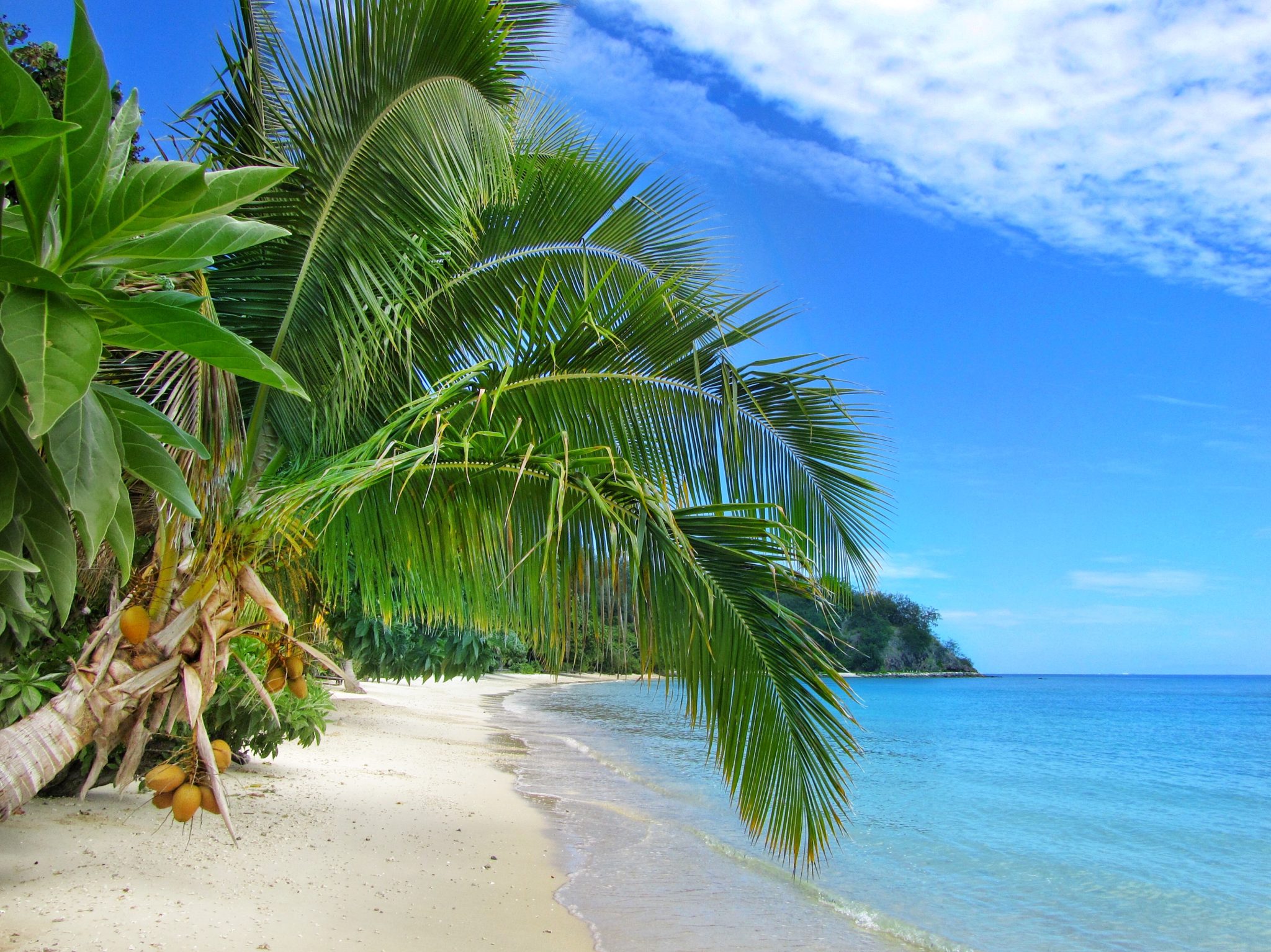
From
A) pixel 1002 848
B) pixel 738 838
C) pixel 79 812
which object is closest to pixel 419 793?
pixel 738 838

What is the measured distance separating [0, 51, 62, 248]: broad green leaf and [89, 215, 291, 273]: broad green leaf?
0.26ft

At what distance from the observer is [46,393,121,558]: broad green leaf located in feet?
3.05

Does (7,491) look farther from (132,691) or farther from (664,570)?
(664,570)

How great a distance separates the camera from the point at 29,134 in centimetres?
82

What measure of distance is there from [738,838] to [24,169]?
10.4m

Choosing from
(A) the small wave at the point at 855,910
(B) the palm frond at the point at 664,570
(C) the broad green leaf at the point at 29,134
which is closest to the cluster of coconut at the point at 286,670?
(B) the palm frond at the point at 664,570

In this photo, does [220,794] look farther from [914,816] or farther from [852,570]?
[914,816]

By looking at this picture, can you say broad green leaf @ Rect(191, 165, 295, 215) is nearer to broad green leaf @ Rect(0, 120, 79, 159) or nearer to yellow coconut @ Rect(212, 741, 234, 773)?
broad green leaf @ Rect(0, 120, 79, 159)

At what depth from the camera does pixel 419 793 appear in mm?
9742

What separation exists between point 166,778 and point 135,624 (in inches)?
22.1

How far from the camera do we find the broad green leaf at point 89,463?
→ 93 centimetres

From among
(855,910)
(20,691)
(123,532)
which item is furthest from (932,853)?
(123,532)

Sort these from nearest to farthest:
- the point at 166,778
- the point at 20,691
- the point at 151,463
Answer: the point at 151,463 < the point at 166,778 < the point at 20,691

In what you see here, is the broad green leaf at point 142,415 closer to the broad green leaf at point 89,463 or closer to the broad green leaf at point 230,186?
the broad green leaf at point 89,463
